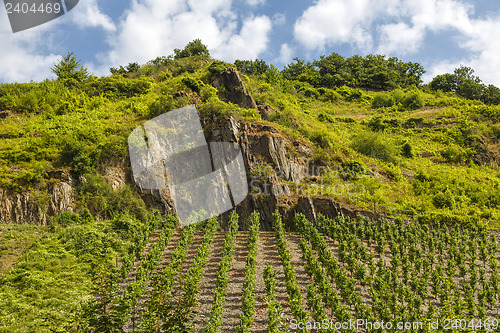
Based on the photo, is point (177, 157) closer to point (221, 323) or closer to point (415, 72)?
point (221, 323)

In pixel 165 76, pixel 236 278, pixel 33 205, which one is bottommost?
pixel 236 278

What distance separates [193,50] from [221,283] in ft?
143

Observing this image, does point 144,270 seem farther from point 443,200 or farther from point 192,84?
point 443,200

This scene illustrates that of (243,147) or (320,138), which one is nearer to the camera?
(243,147)

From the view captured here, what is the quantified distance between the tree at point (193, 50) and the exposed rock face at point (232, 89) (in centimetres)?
1765

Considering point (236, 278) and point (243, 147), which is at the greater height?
point (243, 147)

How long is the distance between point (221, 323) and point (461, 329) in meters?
7.53

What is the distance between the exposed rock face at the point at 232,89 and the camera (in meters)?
33.8

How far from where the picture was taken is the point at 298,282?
16188 mm

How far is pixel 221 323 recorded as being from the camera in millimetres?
12609

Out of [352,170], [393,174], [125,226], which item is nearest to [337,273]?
[125,226]

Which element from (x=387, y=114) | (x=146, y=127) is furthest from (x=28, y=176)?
(x=387, y=114)

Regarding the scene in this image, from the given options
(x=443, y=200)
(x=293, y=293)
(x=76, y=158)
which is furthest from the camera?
(x=443, y=200)

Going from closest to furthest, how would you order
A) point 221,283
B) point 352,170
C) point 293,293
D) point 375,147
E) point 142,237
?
point 293,293 < point 221,283 < point 142,237 < point 352,170 < point 375,147
